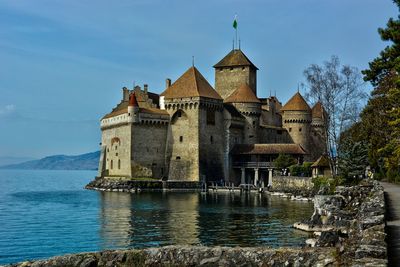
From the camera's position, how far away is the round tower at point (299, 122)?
3009 inches

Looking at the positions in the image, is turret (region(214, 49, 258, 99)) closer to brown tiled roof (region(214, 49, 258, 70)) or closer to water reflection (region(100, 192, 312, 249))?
brown tiled roof (region(214, 49, 258, 70))

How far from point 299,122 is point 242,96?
32.2ft

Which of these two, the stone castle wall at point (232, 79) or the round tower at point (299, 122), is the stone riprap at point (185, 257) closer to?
the round tower at point (299, 122)

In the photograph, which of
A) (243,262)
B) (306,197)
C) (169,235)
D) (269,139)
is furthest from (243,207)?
(269,139)

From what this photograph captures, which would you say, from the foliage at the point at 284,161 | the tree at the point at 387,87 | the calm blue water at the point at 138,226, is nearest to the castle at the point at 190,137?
the foliage at the point at 284,161

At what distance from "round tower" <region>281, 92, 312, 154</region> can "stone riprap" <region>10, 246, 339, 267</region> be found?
212 feet

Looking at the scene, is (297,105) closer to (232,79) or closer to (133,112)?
(232,79)

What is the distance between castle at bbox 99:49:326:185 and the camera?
65750 millimetres

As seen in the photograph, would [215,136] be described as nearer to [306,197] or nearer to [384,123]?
[306,197]

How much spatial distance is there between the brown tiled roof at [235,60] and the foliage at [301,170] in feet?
79.7

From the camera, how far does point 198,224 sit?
30.2 metres

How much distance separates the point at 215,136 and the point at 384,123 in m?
36.1

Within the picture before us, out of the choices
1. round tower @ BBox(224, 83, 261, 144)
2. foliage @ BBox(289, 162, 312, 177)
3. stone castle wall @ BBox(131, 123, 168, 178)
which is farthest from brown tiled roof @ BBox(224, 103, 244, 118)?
foliage @ BBox(289, 162, 312, 177)

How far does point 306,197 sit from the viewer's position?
159 feet
